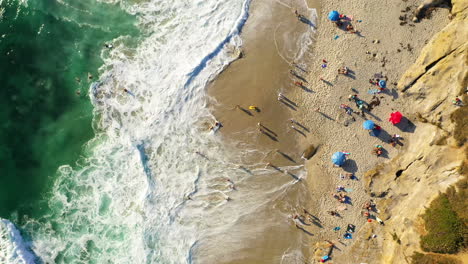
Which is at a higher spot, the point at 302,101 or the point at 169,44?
the point at 169,44

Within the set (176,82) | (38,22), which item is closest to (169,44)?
(176,82)

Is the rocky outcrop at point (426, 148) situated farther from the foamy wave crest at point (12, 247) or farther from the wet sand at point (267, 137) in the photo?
the foamy wave crest at point (12, 247)

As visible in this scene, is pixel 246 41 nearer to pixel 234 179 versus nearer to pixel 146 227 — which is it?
pixel 234 179

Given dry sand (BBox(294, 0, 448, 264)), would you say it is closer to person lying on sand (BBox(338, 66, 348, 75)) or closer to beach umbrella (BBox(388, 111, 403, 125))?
person lying on sand (BBox(338, 66, 348, 75))

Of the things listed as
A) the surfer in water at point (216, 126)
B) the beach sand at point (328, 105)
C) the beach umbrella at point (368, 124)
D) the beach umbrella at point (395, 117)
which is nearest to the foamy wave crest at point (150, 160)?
the surfer in water at point (216, 126)

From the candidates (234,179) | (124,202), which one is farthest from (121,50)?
(234,179)

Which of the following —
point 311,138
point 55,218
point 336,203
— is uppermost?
point 311,138

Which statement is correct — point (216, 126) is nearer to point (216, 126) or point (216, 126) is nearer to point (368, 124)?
point (216, 126)

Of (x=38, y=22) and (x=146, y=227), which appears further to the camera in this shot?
(x=38, y=22)
